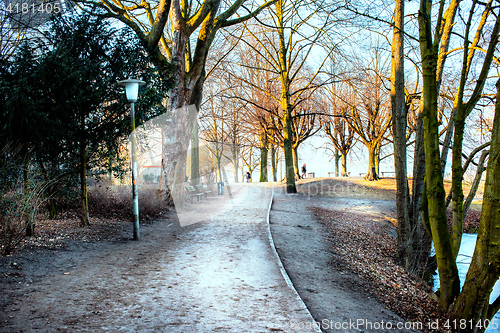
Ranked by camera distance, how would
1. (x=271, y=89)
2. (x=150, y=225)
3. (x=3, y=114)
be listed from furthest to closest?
(x=271, y=89)
(x=150, y=225)
(x=3, y=114)

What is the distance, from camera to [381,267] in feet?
27.1

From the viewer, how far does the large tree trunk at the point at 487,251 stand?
501 centimetres

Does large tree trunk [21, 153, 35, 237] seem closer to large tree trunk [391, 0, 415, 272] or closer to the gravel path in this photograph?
the gravel path

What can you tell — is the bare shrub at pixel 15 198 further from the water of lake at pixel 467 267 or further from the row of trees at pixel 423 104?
the water of lake at pixel 467 267

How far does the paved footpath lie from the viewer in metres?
4.21

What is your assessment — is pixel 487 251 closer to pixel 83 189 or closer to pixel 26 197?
pixel 26 197

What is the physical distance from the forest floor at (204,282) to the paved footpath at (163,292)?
0.6 inches

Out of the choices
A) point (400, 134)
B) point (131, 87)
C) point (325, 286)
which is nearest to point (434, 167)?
point (325, 286)

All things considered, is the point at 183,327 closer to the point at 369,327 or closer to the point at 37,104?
the point at 369,327

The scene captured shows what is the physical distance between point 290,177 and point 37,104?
1500 centimetres

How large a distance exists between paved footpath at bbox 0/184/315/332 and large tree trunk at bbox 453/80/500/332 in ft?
8.91

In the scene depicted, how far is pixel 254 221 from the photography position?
11.4 m

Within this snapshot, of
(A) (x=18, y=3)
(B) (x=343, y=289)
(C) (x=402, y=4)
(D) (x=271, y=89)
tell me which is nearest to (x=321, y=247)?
(B) (x=343, y=289)

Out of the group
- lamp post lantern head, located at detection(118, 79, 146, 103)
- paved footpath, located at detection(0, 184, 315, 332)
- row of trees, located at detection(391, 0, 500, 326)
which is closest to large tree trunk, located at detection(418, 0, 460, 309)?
row of trees, located at detection(391, 0, 500, 326)
